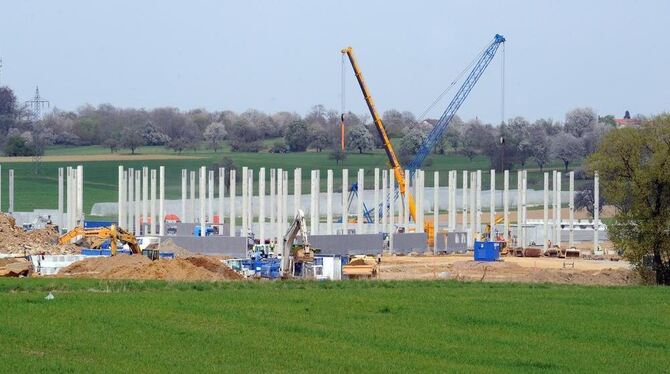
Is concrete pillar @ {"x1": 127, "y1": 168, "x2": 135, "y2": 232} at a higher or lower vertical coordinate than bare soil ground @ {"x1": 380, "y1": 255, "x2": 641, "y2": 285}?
higher

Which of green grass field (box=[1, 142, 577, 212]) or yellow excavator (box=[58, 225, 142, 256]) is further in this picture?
green grass field (box=[1, 142, 577, 212])

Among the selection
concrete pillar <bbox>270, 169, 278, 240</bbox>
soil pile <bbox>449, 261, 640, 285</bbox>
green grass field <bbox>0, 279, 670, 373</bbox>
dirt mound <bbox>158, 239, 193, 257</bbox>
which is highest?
concrete pillar <bbox>270, 169, 278, 240</bbox>

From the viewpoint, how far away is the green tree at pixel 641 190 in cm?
4272

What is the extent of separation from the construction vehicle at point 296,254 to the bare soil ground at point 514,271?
137 inches

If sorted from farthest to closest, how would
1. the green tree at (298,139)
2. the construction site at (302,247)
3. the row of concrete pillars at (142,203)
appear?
the green tree at (298,139) < the row of concrete pillars at (142,203) < the construction site at (302,247)

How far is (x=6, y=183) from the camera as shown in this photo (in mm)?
111500

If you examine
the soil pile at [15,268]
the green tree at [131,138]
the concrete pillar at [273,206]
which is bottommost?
the soil pile at [15,268]

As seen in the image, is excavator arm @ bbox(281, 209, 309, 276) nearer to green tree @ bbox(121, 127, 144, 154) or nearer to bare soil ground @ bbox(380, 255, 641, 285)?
bare soil ground @ bbox(380, 255, 641, 285)

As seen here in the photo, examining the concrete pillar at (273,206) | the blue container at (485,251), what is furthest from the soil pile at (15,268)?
the concrete pillar at (273,206)

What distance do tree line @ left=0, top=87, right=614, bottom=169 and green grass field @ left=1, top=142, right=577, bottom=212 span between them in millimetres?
2193

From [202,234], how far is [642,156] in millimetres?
25477

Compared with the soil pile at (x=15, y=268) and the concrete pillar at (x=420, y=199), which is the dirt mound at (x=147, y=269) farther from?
the concrete pillar at (x=420, y=199)

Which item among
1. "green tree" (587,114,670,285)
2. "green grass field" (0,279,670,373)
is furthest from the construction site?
"green grass field" (0,279,670,373)

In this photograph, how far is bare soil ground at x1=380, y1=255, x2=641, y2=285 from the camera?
4562 cm
